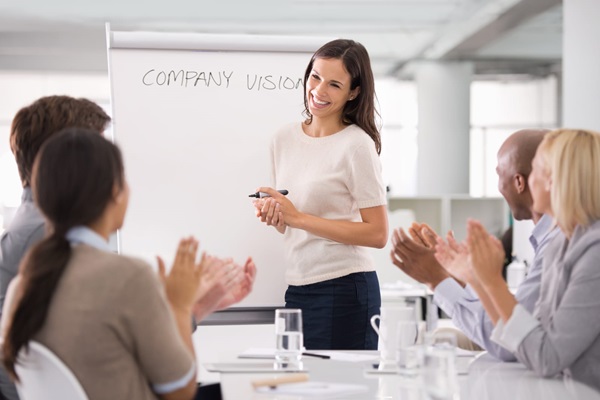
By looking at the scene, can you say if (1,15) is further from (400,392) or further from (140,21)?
(400,392)

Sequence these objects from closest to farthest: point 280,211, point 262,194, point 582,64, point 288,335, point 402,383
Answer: point 402,383, point 288,335, point 280,211, point 262,194, point 582,64

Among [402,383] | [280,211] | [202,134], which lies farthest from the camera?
[202,134]

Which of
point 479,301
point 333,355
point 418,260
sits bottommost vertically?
point 333,355

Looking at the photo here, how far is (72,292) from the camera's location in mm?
1469

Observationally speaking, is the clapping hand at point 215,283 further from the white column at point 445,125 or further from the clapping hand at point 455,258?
the white column at point 445,125

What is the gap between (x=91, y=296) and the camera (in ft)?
4.79

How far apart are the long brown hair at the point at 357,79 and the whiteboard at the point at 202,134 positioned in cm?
59

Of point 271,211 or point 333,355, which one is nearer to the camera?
point 333,355

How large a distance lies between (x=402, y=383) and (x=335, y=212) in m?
0.96

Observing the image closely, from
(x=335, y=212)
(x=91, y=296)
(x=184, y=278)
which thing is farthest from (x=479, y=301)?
(x=91, y=296)

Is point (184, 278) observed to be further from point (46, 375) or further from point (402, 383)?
point (402, 383)

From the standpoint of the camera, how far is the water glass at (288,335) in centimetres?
210

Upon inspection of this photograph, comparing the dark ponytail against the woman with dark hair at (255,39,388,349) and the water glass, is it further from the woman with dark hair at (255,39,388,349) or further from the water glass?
the woman with dark hair at (255,39,388,349)

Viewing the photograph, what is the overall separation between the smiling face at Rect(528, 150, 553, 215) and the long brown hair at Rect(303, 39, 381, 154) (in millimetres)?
882
